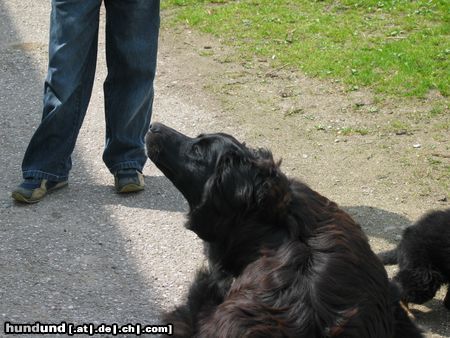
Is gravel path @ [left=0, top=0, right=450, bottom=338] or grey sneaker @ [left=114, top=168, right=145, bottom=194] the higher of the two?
grey sneaker @ [left=114, top=168, right=145, bottom=194]

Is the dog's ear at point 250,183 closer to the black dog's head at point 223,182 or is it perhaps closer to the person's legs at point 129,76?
the black dog's head at point 223,182

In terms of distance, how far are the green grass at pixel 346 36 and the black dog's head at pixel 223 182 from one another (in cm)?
433

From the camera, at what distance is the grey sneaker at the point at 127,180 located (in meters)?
6.25

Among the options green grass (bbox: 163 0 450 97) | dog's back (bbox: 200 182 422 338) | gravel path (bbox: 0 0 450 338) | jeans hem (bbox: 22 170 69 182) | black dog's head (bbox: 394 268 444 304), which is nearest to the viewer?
dog's back (bbox: 200 182 422 338)

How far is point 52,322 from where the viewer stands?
190 inches

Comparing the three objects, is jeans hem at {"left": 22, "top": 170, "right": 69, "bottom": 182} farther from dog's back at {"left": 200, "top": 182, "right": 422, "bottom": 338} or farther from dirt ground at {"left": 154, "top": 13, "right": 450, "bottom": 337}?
dog's back at {"left": 200, "top": 182, "right": 422, "bottom": 338}

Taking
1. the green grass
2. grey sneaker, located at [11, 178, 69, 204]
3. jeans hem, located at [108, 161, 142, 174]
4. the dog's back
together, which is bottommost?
grey sneaker, located at [11, 178, 69, 204]

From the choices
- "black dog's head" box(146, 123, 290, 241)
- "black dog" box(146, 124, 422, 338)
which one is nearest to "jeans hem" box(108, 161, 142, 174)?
"black dog's head" box(146, 123, 290, 241)

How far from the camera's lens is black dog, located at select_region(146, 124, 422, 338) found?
12.0ft

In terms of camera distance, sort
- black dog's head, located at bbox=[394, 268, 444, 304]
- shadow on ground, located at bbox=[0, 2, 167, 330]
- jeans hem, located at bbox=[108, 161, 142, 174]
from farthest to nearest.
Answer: jeans hem, located at bbox=[108, 161, 142, 174] < black dog's head, located at bbox=[394, 268, 444, 304] < shadow on ground, located at bbox=[0, 2, 167, 330]

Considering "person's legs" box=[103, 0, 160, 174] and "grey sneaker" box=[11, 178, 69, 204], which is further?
"grey sneaker" box=[11, 178, 69, 204]

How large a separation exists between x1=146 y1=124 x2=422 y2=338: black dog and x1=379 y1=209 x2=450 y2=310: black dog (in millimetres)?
1118

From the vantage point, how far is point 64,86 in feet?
19.1

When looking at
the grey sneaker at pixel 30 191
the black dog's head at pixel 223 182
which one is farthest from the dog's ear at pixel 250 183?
the grey sneaker at pixel 30 191
